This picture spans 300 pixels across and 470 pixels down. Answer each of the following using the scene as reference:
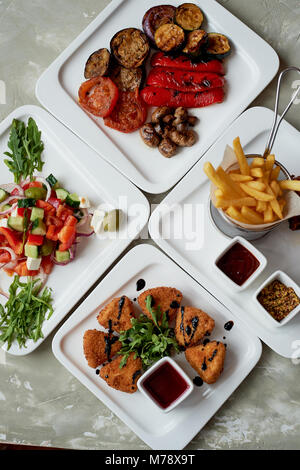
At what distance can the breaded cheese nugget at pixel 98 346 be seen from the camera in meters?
2.39

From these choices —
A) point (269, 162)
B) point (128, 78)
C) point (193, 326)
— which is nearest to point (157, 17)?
point (128, 78)

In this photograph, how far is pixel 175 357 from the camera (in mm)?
2400

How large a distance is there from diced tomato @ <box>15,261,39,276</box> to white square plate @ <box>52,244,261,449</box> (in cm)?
36

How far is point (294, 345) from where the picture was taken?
7.72 ft

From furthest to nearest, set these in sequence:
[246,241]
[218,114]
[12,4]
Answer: [12,4], [218,114], [246,241]

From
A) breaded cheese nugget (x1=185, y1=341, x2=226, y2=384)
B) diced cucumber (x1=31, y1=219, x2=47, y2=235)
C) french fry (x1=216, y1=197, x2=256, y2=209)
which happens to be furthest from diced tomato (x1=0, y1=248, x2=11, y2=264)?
french fry (x1=216, y1=197, x2=256, y2=209)

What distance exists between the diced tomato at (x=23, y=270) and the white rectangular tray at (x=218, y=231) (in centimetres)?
75

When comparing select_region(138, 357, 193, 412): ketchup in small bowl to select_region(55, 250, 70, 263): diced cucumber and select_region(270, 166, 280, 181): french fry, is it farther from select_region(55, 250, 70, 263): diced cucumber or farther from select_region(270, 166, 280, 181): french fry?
select_region(270, 166, 280, 181): french fry

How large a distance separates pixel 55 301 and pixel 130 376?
2.04ft

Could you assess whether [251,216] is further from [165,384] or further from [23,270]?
[23,270]

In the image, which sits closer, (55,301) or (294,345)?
(294,345)
